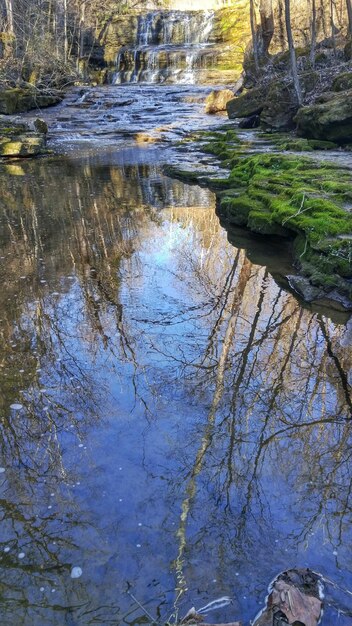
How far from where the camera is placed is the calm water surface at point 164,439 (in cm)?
309

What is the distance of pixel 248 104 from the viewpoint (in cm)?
2508

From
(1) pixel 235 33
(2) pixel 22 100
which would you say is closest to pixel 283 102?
(2) pixel 22 100

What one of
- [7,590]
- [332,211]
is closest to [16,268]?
[332,211]

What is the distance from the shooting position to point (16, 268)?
813 cm

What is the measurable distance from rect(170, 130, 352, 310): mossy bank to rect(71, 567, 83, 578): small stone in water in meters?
4.69

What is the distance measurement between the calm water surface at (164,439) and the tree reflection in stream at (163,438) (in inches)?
0.5

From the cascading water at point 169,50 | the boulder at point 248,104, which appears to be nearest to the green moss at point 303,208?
the boulder at point 248,104

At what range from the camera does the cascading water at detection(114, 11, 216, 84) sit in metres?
39.2

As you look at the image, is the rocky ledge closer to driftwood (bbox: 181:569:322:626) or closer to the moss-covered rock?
the moss-covered rock

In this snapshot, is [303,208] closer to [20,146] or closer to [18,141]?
[20,146]

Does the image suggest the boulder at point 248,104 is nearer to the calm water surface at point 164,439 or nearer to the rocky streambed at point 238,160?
the rocky streambed at point 238,160

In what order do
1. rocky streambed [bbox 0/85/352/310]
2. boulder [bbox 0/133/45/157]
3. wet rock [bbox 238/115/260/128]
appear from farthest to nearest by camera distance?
wet rock [bbox 238/115/260/128], boulder [bbox 0/133/45/157], rocky streambed [bbox 0/85/352/310]

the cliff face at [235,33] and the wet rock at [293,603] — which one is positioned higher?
the cliff face at [235,33]

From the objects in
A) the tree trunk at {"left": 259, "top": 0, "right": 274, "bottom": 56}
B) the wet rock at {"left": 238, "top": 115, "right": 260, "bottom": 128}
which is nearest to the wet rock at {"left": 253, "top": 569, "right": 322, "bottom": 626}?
the wet rock at {"left": 238, "top": 115, "right": 260, "bottom": 128}
